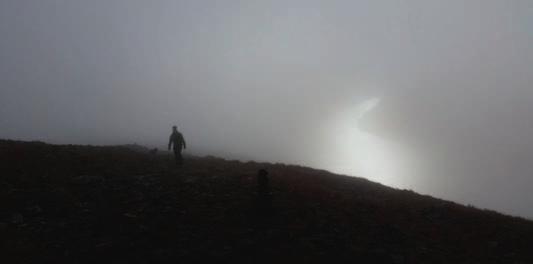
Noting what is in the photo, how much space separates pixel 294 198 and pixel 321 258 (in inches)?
299

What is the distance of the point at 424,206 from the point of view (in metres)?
26.1

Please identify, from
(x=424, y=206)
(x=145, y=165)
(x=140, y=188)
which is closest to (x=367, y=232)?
(x=424, y=206)

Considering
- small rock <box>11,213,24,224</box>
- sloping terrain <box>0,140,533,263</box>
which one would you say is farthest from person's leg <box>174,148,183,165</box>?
small rock <box>11,213,24,224</box>

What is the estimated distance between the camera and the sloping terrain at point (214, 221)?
16.3 meters

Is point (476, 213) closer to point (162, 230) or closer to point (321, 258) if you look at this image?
point (321, 258)

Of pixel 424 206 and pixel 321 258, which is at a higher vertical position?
pixel 424 206

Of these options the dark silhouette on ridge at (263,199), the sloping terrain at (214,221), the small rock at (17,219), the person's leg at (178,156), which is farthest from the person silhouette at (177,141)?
the small rock at (17,219)

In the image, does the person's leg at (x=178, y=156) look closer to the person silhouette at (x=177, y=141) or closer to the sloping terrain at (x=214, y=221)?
the person silhouette at (x=177, y=141)

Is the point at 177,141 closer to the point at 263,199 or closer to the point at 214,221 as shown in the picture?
the point at 263,199

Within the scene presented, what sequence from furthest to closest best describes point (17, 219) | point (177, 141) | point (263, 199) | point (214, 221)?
point (177, 141)
point (263, 199)
point (214, 221)
point (17, 219)

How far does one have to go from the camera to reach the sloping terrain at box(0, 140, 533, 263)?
16.3 meters

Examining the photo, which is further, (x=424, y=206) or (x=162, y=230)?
(x=424, y=206)

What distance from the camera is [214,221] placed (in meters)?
19.5

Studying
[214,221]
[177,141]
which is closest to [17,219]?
[214,221]
